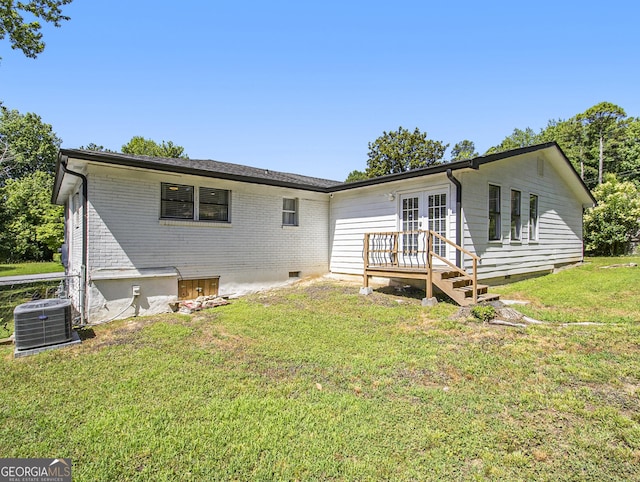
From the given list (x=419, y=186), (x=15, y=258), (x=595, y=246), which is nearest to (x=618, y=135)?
(x=595, y=246)

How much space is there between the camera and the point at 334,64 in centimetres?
1220

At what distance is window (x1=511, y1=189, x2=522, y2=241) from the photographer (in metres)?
10.4

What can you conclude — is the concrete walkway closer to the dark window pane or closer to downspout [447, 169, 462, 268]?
the dark window pane

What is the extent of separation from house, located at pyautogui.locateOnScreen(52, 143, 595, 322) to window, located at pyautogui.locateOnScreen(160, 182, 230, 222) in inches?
1.1

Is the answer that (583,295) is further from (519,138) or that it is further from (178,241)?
(519,138)

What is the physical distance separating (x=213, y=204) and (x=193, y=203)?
21.6 inches

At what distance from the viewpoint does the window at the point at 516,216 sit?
10383 mm

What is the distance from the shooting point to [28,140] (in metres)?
34.5

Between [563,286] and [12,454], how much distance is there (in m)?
11.9

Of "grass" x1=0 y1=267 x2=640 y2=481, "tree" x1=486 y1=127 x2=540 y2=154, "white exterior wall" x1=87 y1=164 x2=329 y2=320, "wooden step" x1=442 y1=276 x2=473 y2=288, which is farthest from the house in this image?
"tree" x1=486 y1=127 x2=540 y2=154

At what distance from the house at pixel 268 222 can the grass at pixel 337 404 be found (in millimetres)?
2173

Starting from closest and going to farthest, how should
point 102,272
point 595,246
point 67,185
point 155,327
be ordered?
point 155,327
point 102,272
point 67,185
point 595,246

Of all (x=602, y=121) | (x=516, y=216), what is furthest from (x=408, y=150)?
(x=602, y=121)

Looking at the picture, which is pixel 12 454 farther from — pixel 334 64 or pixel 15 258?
pixel 15 258
